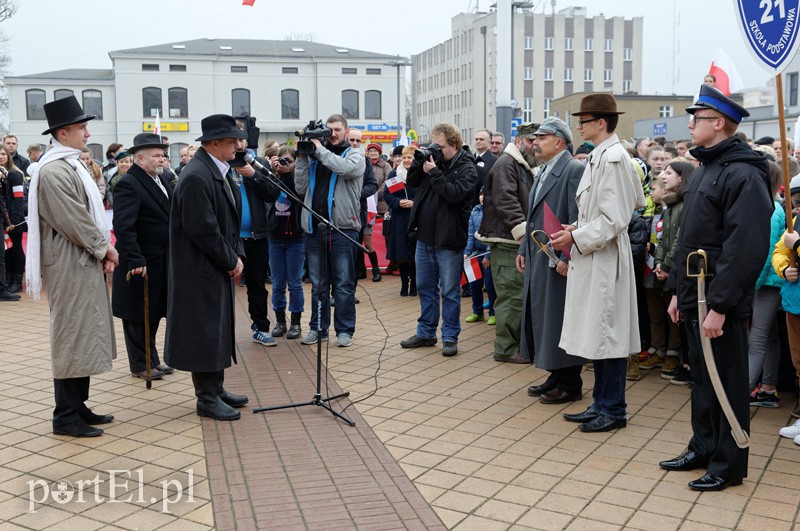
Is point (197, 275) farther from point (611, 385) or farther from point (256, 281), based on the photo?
point (611, 385)

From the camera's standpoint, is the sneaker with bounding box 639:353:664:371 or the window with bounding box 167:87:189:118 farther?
the window with bounding box 167:87:189:118

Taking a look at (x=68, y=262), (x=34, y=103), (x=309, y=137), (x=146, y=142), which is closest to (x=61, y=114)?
(x=68, y=262)

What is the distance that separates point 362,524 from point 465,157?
4667 mm

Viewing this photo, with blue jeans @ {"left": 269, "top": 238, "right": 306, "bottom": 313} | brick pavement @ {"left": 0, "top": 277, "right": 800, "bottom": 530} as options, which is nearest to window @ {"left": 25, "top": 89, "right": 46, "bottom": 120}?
blue jeans @ {"left": 269, "top": 238, "right": 306, "bottom": 313}

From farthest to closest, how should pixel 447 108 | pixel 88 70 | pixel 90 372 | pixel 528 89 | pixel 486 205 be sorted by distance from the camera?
pixel 447 108 → pixel 528 89 → pixel 88 70 → pixel 486 205 → pixel 90 372

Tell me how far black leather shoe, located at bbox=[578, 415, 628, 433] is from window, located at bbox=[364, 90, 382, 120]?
56166 millimetres

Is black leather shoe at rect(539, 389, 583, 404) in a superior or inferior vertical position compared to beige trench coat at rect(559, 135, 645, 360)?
inferior

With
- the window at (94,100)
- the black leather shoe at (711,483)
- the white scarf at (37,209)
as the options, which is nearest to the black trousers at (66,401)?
the white scarf at (37,209)

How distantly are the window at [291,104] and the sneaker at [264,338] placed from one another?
5267 centimetres

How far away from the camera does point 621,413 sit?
5.81 meters

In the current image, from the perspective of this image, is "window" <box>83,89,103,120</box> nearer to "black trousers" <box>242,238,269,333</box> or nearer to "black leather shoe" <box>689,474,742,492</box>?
"black trousers" <box>242,238,269,333</box>

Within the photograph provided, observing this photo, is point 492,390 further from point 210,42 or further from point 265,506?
point 210,42

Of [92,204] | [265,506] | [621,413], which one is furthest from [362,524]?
[92,204]

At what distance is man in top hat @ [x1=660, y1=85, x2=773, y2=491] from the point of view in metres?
4.43
